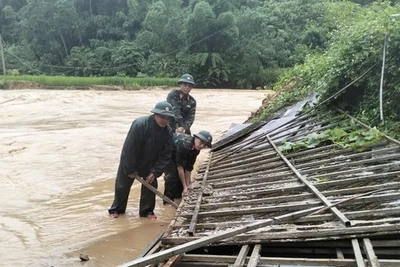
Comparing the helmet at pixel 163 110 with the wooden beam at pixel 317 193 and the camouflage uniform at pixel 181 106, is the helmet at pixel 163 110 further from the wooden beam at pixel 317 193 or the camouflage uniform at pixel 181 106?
the camouflage uniform at pixel 181 106

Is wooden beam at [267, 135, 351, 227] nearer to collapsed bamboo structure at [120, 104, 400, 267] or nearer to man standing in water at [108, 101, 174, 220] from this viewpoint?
collapsed bamboo structure at [120, 104, 400, 267]

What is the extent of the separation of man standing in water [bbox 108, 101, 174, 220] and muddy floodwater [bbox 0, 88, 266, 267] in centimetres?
30

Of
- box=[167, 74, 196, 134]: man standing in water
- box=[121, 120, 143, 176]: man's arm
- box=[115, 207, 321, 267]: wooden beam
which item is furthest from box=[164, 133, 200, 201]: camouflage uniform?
box=[115, 207, 321, 267]: wooden beam

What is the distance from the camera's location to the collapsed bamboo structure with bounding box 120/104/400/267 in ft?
9.17

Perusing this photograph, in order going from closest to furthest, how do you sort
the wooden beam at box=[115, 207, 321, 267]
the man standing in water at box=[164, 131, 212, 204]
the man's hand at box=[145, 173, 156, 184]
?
1. the wooden beam at box=[115, 207, 321, 267]
2. the man's hand at box=[145, 173, 156, 184]
3. the man standing in water at box=[164, 131, 212, 204]

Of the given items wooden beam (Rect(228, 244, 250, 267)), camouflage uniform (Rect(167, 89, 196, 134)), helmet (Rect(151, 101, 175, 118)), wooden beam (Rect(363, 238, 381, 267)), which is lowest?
wooden beam (Rect(228, 244, 250, 267))

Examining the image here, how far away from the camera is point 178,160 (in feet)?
17.7

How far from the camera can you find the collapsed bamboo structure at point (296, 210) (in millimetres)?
2795

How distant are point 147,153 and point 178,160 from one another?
1.83 ft

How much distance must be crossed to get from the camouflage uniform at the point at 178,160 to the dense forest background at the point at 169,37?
2476 centimetres

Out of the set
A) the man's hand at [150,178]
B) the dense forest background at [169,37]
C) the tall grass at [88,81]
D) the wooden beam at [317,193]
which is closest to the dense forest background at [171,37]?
the dense forest background at [169,37]

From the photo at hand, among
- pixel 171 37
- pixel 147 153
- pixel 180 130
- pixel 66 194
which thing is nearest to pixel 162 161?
pixel 147 153

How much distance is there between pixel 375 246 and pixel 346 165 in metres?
1.83

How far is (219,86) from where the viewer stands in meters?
34.6
